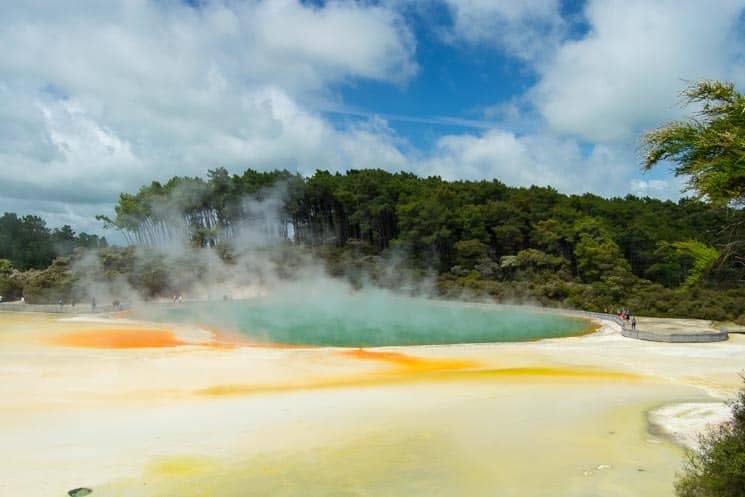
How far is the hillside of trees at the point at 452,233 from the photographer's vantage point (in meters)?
42.0

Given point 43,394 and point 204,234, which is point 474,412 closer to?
point 43,394

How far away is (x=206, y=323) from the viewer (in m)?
32.8

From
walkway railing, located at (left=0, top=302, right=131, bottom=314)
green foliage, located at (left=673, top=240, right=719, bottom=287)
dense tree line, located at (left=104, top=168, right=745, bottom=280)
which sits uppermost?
dense tree line, located at (left=104, top=168, right=745, bottom=280)

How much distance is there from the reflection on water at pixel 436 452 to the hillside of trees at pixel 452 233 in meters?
26.2

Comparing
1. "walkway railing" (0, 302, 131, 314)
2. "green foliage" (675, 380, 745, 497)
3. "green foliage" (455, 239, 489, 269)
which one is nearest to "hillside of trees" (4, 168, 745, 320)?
"green foliage" (455, 239, 489, 269)

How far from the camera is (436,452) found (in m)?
10.2

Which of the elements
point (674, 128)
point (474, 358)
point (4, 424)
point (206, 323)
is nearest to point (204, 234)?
point (206, 323)

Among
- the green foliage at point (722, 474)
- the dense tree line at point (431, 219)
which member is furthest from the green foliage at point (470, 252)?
the green foliage at point (722, 474)

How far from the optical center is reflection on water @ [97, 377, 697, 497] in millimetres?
8680

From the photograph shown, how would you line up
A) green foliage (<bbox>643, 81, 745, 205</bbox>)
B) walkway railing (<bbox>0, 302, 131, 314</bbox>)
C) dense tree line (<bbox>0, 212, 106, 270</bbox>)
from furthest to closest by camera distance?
dense tree line (<bbox>0, 212, 106, 270</bbox>)
walkway railing (<bbox>0, 302, 131, 314</bbox>)
green foliage (<bbox>643, 81, 745, 205</bbox>)

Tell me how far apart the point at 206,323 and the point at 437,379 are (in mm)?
19673

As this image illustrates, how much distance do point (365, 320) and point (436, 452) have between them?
24.9 metres

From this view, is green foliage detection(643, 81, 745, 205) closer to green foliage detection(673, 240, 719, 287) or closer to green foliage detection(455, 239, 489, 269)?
green foliage detection(673, 240, 719, 287)

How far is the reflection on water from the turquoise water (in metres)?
12.0
